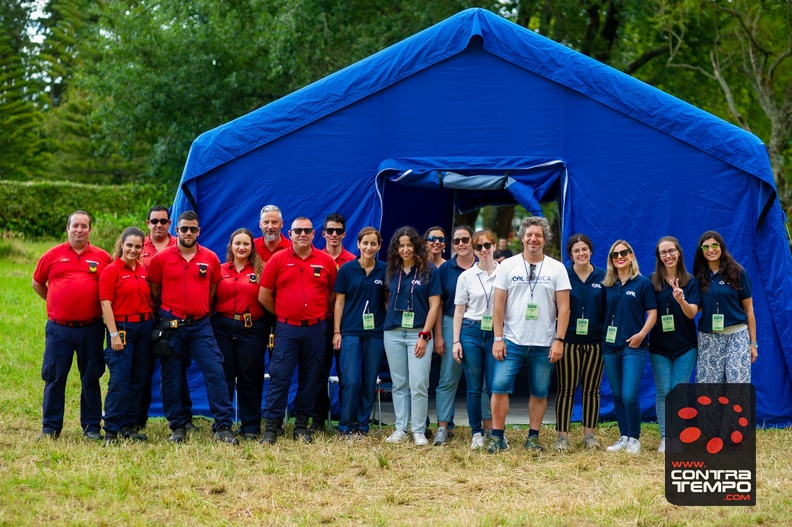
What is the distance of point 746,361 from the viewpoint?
5.92 m

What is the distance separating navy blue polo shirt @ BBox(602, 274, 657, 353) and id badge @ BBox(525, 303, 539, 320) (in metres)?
0.47

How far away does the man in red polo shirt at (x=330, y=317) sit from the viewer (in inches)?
247

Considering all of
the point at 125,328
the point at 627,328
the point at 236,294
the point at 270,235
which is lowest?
the point at 125,328

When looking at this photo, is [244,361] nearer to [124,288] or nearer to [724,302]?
[124,288]

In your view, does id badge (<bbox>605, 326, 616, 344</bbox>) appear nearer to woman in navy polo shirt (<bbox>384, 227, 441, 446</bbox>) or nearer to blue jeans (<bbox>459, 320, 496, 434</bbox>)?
blue jeans (<bbox>459, 320, 496, 434</bbox>)

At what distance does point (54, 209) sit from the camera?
722 inches

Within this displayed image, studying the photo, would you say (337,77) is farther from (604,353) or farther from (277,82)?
(277,82)

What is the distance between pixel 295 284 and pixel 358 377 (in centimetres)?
74

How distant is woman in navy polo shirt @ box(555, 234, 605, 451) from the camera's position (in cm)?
590

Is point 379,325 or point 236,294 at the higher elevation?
point 236,294

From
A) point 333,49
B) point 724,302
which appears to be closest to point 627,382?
point 724,302

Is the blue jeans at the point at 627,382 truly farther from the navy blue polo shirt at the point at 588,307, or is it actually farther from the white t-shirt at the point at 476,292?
the white t-shirt at the point at 476,292

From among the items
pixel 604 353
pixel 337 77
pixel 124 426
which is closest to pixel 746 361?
pixel 604 353

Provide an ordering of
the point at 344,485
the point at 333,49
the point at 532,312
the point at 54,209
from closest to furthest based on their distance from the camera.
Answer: the point at 344,485
the point at 532,312
the point at 333,49
the point at 54,209
